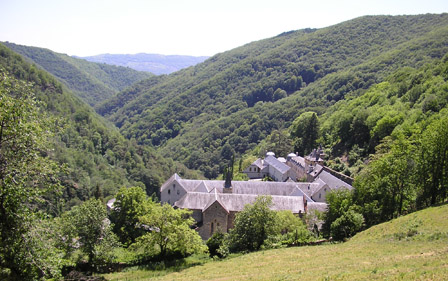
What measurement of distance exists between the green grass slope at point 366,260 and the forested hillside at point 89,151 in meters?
77.7

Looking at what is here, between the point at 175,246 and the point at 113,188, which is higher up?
the point at 113,188

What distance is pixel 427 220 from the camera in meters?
28.5

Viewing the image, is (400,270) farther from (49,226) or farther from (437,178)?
(437,178)

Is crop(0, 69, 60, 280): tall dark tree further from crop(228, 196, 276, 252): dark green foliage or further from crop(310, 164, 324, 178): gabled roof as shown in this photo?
crop(310, 164, 324, 178): gabled roof

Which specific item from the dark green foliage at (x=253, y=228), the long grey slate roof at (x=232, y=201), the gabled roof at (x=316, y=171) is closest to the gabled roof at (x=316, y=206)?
the long grey slate roof at (x=232, y=201)

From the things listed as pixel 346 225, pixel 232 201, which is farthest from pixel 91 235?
pixel 346 225

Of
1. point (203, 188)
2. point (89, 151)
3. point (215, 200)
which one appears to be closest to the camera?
point (215, 200)

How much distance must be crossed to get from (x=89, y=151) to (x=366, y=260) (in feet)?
386

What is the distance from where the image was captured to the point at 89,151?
12500cm

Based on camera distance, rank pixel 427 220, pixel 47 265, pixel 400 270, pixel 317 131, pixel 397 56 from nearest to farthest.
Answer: pixel 47 265, pixel 400 270, pixel 427 220, pixel 317 131, pixel 397 56

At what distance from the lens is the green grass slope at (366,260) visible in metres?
17.7

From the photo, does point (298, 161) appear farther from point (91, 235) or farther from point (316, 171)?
point (91, 235)

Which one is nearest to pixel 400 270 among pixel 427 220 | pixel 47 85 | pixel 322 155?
pixel 427 220

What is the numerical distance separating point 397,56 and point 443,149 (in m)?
139
